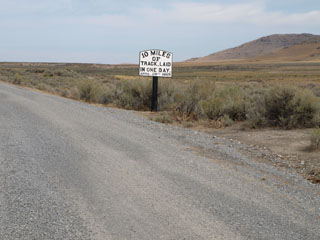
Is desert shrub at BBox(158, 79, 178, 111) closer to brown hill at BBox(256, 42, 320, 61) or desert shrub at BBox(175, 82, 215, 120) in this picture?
desert shrub at BBox(175, 82, 215, 120)

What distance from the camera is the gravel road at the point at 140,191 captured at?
13.7 ft

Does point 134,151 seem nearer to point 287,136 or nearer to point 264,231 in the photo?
point 264,231

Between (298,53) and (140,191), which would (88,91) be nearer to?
(140,191)

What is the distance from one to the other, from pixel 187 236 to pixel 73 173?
259 cm

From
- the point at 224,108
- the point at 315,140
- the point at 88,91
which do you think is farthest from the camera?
the point at 88,91

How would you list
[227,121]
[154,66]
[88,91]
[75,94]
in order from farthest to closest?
1. [75,94]
2. [88,91]
3. [154,66]
4. [227,121]

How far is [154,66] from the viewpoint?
17031mm

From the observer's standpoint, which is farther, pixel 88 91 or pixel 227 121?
pixel 88 91

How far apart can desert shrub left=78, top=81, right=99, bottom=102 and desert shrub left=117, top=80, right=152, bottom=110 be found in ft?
7.93

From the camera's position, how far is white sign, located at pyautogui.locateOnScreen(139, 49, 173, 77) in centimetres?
1702

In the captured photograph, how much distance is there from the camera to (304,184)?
21.1 ft

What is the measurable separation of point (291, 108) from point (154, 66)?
679 cm

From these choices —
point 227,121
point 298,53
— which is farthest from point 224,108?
point 298,53

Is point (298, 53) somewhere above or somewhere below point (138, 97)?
above
